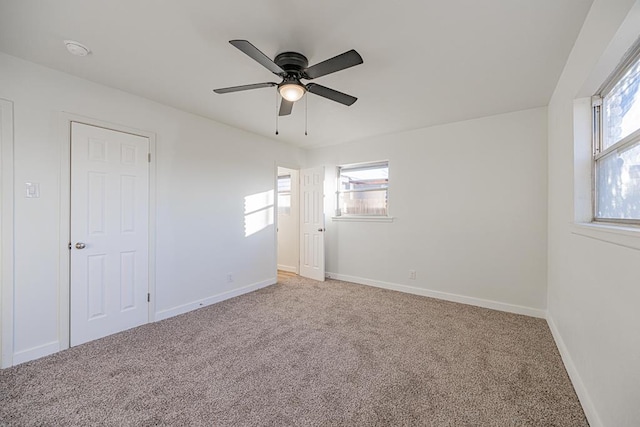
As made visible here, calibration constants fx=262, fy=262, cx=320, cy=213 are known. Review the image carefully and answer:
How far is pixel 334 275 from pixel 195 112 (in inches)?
134

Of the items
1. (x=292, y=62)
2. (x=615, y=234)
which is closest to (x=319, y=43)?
(x=292, y=62)

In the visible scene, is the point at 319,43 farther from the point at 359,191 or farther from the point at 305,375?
the point at 359,191

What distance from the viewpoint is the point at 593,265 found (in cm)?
160

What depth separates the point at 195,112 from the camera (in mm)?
3301

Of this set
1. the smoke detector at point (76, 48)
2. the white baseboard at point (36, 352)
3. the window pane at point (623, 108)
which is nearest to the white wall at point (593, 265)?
the window pane at point (623, 108)

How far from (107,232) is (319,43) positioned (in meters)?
2.68

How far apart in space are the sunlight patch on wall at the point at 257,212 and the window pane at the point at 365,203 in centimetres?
136

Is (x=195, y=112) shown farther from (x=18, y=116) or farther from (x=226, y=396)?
(x=226, y=396)

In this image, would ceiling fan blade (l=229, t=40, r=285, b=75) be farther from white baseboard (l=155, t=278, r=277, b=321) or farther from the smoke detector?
Result: white baseboard (l=155, t=278, r=277, b=321)

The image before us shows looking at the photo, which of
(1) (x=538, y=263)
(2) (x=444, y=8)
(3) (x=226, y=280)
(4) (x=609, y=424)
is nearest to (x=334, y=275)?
(3) (x=226, y=280)

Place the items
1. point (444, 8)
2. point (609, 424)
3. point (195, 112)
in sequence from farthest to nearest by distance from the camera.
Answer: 1. point (195, 112)
2. point (444, 8)
3. point (609, 424)

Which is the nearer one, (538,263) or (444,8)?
(444,8)

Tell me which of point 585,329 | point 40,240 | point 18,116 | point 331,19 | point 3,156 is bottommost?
point 585,329

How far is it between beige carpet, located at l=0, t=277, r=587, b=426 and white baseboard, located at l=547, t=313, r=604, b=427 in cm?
5
